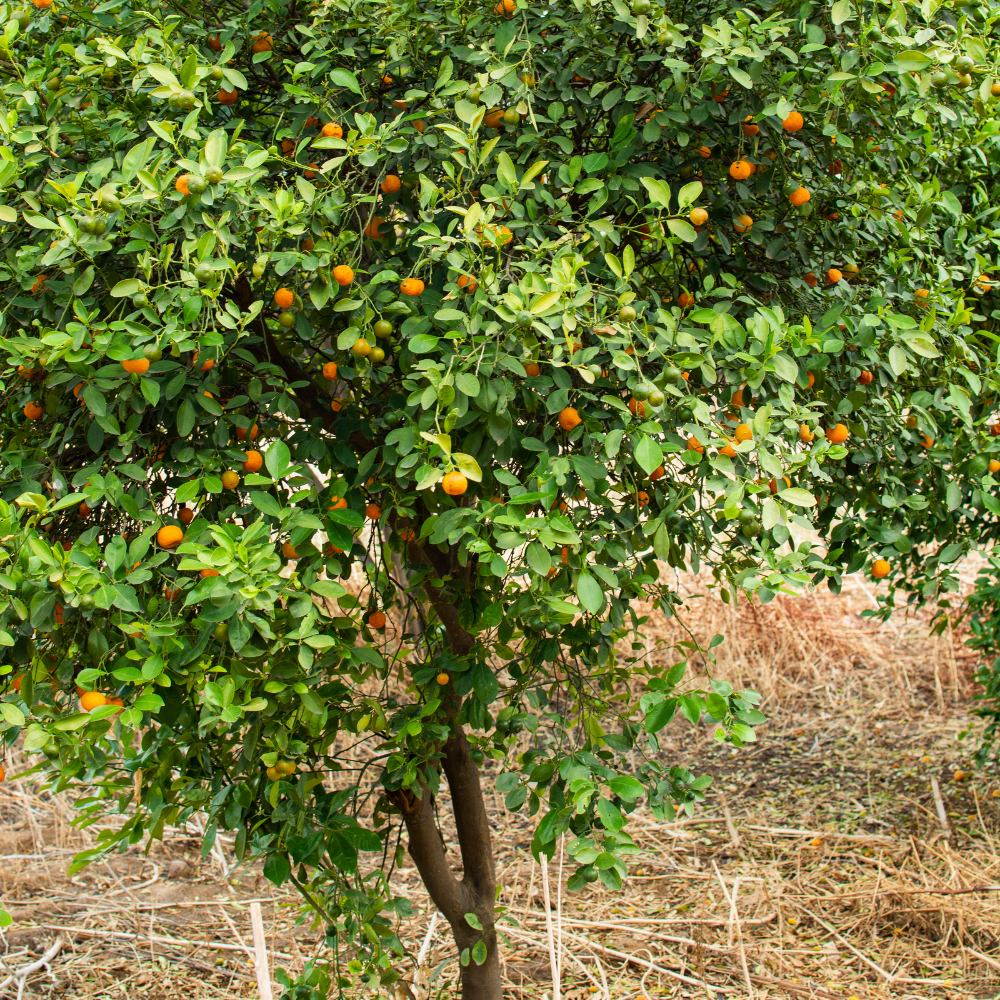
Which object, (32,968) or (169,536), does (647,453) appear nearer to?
(169,536)

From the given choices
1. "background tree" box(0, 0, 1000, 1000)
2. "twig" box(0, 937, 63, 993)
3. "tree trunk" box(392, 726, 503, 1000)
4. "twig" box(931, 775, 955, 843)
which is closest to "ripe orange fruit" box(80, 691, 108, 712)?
"background tree" box(0, 0, 1000, 1000)

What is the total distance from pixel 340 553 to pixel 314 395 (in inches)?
16.2

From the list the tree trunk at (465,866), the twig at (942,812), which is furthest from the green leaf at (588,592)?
the twig at (942,812)

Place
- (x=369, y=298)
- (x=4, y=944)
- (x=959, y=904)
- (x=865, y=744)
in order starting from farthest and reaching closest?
(x=865, y=744), (x=4, y=944), (x=959, y=904), (x=369, y=298)

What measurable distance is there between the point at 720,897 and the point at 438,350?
8.60 ft

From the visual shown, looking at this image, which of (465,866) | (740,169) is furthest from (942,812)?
(740,169)

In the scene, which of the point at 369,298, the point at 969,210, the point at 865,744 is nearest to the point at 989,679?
the point at 865,744

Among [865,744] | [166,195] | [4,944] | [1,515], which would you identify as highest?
[166,195]

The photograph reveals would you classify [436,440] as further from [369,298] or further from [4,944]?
[4,944]

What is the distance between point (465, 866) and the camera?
234cm

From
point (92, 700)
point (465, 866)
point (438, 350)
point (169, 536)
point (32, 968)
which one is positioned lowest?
point (32, 968)

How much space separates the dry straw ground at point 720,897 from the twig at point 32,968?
17 mm

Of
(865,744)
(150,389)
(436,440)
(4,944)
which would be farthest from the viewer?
(865,744)

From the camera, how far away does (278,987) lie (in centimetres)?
312
